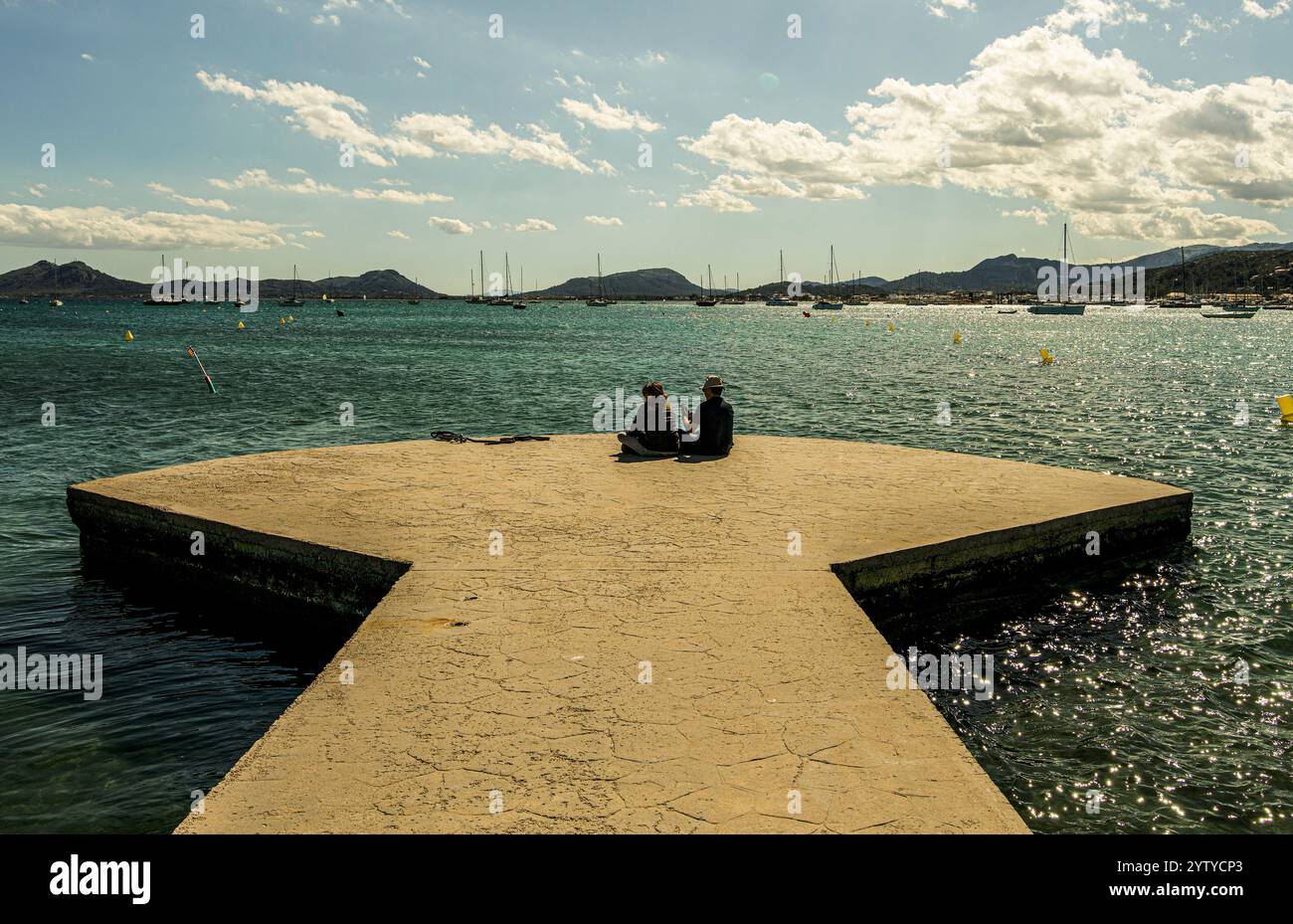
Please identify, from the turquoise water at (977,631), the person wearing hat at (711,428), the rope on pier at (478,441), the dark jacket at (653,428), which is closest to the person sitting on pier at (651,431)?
the dark jacket at (653,428)

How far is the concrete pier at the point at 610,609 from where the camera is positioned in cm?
435

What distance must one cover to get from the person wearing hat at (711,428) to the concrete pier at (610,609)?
0.63m

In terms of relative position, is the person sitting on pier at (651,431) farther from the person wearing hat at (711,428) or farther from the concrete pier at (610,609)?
the concrete pier at (610,609)

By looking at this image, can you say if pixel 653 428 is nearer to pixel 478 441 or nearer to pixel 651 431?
pixel 651 431

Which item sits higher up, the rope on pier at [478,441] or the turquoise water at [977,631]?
the rope on pier at [478,441]

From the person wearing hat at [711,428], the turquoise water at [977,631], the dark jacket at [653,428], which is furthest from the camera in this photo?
the dark jacket at [653,428]

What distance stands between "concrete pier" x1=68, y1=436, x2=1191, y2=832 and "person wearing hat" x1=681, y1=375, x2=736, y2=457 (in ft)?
2.08

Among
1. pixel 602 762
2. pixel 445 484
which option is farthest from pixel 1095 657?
pixel 445 484

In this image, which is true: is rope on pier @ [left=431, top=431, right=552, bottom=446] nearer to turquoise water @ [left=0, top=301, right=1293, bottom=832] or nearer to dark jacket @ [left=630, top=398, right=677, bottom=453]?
dark jacket @ [left=630, top=398, right=677, bottom=453]

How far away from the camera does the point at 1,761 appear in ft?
23.2

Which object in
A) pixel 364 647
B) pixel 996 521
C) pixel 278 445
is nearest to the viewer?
pixel 364 647

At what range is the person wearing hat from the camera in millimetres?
13727
